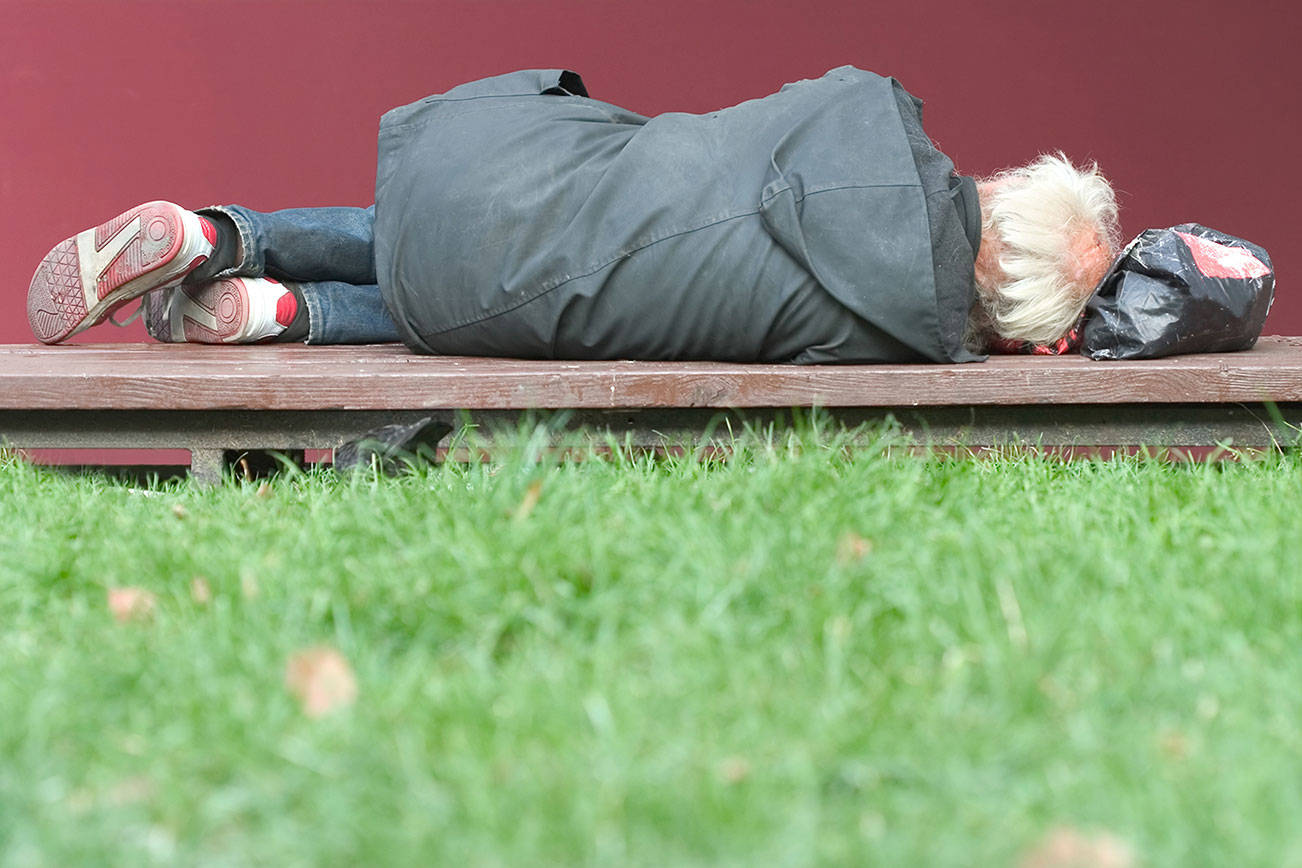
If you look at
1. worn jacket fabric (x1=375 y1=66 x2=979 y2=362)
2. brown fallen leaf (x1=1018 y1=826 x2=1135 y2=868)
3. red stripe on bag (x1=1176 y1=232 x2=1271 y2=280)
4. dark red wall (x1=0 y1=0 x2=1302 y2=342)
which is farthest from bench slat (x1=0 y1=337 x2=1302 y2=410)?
dark red wall (x1=0 y1=0 x2=1302 y2=342)

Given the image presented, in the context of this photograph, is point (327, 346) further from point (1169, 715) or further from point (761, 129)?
point (1169, 715)

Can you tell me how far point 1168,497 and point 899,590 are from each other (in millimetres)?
698

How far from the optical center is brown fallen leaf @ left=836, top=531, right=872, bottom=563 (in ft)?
5.13

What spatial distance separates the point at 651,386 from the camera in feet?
7.70

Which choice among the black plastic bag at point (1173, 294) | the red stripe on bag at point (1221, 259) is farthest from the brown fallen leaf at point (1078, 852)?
the red stripe on bag at point (1221, 259)

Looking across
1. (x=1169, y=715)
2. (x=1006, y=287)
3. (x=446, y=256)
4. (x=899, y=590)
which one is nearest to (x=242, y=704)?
(x=899, y=590)

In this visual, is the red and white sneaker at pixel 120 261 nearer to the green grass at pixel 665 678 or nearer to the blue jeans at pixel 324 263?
the blue jeans at pixel 324 263

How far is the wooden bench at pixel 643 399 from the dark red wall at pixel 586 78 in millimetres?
2462

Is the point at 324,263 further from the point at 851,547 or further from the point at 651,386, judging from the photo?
the point at 851,547

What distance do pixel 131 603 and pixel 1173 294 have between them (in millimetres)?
1981

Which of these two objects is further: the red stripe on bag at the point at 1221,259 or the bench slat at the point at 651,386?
the red stripe on bag at the point at 1221,259

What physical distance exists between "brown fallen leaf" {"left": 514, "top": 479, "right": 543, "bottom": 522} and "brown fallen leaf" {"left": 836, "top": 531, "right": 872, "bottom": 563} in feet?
1.27

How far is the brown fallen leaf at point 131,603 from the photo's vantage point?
1495mm

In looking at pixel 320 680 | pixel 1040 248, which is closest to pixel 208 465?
pixel 320 680
